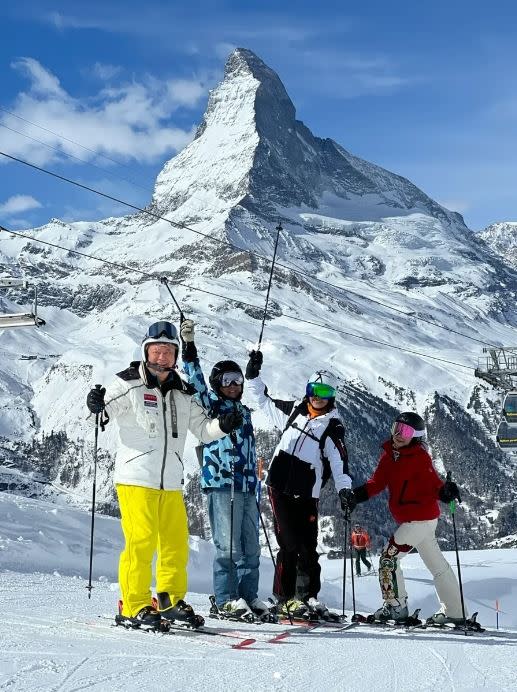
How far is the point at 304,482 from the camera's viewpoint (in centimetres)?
672

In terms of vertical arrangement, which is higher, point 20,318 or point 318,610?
point 20,318

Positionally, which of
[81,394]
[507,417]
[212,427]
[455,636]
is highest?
[81,394]

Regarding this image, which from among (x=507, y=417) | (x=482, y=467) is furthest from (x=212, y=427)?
(x=482, y=467)

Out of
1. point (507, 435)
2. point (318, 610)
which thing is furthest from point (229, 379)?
point (507, 435)

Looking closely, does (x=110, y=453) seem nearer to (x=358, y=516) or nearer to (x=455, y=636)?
(x=358, y=516)

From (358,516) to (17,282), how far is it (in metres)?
130

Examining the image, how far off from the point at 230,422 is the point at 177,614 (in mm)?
1288

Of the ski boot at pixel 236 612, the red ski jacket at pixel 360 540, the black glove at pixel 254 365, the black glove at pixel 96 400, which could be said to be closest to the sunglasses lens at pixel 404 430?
the black glove at pixel 254 365

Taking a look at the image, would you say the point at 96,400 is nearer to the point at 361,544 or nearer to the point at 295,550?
the point at 295,550

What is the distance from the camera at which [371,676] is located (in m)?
4.25

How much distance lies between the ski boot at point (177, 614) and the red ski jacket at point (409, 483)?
76.8 inches

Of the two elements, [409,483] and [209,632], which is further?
[409,483]

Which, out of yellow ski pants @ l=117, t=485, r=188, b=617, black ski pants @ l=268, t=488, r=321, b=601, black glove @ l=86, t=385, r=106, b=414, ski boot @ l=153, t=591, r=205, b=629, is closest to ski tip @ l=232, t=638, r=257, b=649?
ski boot @ l=153, t=591, r=205, b=629

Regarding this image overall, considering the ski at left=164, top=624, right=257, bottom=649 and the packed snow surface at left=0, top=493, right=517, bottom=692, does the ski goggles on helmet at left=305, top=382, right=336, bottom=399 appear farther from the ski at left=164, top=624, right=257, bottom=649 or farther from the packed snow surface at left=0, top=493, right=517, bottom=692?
the ski at left=164, top=624, right=257, bottom=649
